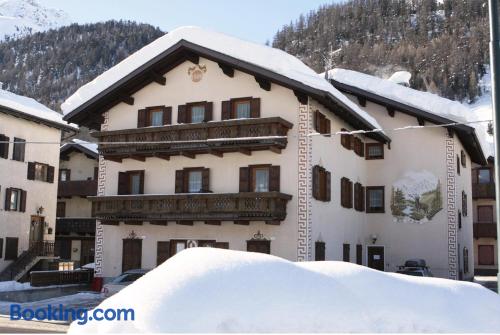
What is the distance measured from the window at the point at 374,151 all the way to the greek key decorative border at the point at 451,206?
3214 millimetres

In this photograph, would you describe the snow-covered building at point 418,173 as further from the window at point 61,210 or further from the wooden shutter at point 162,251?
the window at point 61,210

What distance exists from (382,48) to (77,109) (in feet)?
429

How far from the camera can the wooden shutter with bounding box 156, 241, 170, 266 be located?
26.1m

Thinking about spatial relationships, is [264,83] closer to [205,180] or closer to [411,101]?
[205,180]

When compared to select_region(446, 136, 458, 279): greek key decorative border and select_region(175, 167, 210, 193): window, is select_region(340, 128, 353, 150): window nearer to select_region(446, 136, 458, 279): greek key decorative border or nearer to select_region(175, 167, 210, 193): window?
select_region(446, 136, 458, 279): greek key decorative border

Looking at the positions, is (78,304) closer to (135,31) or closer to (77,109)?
(77,109)

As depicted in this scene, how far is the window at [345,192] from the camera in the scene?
27.7m

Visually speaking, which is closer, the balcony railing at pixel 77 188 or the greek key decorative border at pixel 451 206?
the greek key decorative border at pixel 451 206

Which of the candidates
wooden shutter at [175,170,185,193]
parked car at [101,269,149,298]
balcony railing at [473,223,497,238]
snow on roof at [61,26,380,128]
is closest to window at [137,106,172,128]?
snow on roof at [61,26,380,128]

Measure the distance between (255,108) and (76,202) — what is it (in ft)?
72.9

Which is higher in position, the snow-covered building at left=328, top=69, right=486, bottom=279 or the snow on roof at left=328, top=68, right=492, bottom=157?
the snow on roof at left=328, top=68, right=492, bottom=157

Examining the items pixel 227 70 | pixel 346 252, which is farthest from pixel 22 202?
pixel 346 252

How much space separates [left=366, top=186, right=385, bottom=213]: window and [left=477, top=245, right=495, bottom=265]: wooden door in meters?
23.1

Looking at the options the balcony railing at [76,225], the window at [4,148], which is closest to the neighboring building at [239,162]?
the window at [4,148]
